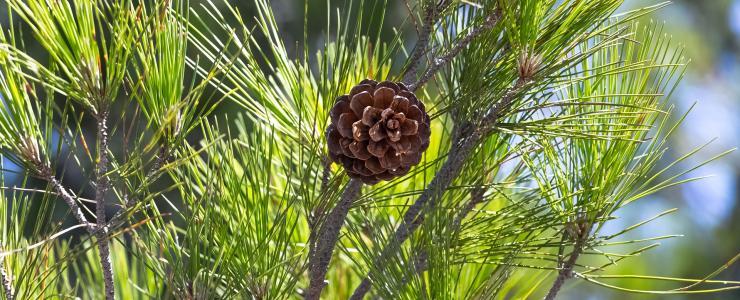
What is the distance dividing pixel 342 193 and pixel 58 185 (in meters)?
0.17

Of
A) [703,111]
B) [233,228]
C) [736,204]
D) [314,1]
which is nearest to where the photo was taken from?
[233,228]

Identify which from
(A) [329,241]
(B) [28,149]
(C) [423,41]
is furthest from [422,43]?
(B) [28,149]

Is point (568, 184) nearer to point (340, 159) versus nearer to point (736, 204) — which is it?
point (340, 159)

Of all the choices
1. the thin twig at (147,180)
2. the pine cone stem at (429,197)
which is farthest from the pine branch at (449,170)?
the thin twig at (147,180)

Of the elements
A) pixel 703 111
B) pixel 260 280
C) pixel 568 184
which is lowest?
pixel 260 280

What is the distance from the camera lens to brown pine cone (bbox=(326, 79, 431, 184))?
19.7 inches

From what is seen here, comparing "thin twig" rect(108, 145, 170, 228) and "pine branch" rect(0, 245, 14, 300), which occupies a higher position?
"thin twig" rect(108, 145, 170, 228)

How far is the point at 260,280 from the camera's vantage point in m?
0.54

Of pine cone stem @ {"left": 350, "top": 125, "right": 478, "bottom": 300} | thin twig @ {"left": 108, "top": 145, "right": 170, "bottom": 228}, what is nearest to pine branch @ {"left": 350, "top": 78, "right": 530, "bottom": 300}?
pine cone stem @ {"left": 350, "top": 125, "right": 478, "bottom": 300}

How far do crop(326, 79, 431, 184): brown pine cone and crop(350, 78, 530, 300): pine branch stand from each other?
0.10 ft

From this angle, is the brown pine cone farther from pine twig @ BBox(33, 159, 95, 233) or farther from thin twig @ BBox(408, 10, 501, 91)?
pine twig @ BBox(33, 159, 95, 233)

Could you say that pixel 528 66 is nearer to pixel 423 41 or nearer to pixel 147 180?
pixel 423 41

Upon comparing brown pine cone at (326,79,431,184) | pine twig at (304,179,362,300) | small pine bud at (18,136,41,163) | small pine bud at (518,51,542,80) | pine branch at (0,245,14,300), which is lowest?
pine branch at (0,245,14,300)

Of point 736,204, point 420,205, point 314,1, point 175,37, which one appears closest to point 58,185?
point 175,37
